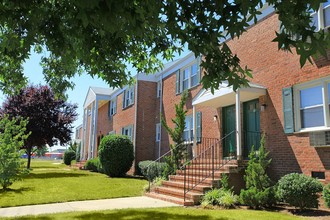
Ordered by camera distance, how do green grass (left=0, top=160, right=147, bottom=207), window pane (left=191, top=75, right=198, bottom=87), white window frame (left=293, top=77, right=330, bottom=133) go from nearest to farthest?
1. white window frame (left=293, top=77, right=330, bottom=133)
2. green grass (left=0, top=160, right=147, bottom=207)
3. window pane (left=191, top=75, right=198, bottom=87)

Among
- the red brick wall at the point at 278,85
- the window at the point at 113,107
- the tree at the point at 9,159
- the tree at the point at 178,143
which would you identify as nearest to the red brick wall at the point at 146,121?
the window at the point at 113,107

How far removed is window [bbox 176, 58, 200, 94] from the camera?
17750 mm

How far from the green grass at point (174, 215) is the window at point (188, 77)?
925cm

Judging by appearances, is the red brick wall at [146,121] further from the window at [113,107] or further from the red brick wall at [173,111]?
the window at [113,107]

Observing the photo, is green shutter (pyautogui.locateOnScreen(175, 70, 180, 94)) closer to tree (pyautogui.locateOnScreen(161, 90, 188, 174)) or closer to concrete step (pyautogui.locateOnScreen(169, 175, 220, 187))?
tree (pyautogui.locateOnScreen(161, 90, 188, 174))

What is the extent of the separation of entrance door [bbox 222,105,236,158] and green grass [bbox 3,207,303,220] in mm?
4806

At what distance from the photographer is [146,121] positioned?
2284cm

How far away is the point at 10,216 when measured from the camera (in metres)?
8.80

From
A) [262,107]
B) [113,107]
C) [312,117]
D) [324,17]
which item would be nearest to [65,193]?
[262,107]

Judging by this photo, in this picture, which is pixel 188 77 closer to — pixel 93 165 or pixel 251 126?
pixel 251 126

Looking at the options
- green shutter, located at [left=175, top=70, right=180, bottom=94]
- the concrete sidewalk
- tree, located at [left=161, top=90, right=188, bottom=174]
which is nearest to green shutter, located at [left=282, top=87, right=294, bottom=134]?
the concrete sidewalk

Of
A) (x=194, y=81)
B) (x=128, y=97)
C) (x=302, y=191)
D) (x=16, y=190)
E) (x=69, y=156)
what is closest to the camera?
(x=302, y=191)

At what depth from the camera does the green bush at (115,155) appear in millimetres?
19719

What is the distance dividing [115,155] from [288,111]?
1156 cm
